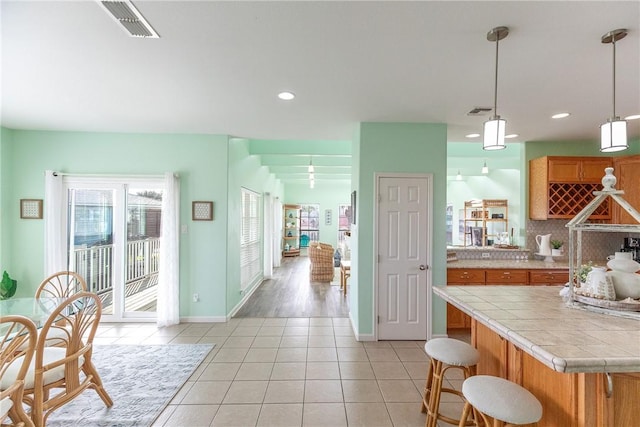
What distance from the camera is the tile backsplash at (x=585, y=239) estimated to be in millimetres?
4414

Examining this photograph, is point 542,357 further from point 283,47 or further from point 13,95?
point 13,95

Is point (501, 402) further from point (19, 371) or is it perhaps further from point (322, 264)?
point (322, 264)

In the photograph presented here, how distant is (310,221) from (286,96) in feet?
27.5

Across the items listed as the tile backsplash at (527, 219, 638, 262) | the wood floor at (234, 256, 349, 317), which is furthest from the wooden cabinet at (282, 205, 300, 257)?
the tile backsplash at (527, 219, 638, 262)

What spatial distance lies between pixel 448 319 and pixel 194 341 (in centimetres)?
328

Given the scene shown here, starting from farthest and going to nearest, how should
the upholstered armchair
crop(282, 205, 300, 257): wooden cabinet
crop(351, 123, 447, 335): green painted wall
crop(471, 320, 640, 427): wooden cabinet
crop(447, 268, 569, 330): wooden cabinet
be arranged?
1. crop(282, 205, 300, 257): wooden cabinet
2. the upholstered armchair
3. crop(447, 268, 569, 330): wooden cabinet
4. crop(351, 123, 447, 335): green painted wall
5. crop(471, 320, 640, 427): wooden cabinet

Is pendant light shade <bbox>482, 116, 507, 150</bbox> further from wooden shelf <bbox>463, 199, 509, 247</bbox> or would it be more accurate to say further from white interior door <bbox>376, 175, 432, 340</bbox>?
wooden shelf <bbox>463, 199, 509, 247</bbox>

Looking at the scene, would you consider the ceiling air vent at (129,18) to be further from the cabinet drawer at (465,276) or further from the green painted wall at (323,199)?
the green painted wall at (323,199)

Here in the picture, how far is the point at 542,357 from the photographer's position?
1.23 metres

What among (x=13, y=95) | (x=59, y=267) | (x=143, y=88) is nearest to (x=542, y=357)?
(x=143, y=88)

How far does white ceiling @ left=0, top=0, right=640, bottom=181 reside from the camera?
1692mm

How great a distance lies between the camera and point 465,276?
12.6 ft

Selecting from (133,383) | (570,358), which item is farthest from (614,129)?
(133,383)

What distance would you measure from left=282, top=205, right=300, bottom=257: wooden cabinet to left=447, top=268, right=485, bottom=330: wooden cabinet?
24.4 ft
